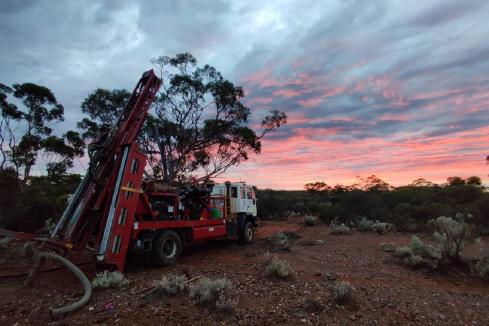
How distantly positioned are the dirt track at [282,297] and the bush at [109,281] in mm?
175

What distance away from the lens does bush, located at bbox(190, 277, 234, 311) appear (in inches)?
216

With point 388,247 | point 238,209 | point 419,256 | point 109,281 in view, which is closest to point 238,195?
point 238,209

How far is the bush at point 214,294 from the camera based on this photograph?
548 cm

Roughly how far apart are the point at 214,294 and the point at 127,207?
3217mm

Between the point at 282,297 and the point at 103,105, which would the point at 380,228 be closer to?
the point at 282,297

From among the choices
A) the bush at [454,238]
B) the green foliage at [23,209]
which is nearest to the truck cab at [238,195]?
the bush at [454,238]

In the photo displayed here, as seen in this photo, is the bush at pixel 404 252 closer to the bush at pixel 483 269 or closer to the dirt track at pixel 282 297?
the dirt track at pixel 282 297

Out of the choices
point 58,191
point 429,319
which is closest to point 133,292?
point 429,319

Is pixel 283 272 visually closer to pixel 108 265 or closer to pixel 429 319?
pixel 429 319

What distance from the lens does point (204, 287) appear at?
5984mm

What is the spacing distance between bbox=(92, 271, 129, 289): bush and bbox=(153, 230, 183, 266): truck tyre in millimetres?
1915

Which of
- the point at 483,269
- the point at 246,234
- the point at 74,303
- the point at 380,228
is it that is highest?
the point at 246,234

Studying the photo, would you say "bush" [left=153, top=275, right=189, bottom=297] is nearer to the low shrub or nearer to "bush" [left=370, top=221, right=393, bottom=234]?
the low shrub

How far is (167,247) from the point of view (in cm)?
948
